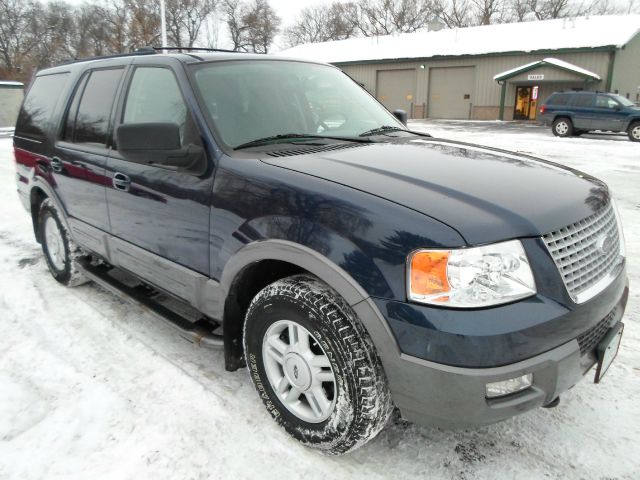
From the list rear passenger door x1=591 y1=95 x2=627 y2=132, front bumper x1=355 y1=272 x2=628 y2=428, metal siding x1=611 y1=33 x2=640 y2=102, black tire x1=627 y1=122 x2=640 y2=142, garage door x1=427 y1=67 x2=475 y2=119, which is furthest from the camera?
garage door x1=427 y1=67 x2=475 y2=119

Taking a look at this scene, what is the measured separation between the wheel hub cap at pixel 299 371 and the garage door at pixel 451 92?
1264 inches

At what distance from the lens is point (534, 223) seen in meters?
1.95

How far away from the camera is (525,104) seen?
97.2 feet

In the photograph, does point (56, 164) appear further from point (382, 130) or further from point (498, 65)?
point (498, 65)

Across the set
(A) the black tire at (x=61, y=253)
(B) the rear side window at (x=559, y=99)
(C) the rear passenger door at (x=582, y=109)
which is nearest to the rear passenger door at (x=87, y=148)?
(A) the black tire at (x=61, y=253)

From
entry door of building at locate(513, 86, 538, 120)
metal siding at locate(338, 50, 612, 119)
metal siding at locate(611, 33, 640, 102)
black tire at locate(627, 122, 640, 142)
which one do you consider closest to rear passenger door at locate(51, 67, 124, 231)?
black tire at locate(627, 122, 640, 142)

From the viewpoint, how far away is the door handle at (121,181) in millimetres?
3139

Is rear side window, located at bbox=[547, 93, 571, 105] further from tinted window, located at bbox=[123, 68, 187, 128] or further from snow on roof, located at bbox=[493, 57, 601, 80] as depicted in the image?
tinted window, located at bbox=[123, 68, 187, 128]

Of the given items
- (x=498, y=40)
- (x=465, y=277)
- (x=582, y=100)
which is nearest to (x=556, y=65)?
(x=498, y=40)

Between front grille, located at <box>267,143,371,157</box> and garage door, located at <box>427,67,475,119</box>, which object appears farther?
garage door, located at <box>427,67,475,119</box>

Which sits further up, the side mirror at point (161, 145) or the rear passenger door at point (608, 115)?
the side mirror at point (161, 145)

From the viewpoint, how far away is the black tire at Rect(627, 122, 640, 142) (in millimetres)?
17578

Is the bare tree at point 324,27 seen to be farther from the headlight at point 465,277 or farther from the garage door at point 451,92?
the headlight at point 465,277

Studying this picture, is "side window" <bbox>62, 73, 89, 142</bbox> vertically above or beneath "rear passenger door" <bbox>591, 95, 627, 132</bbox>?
above
